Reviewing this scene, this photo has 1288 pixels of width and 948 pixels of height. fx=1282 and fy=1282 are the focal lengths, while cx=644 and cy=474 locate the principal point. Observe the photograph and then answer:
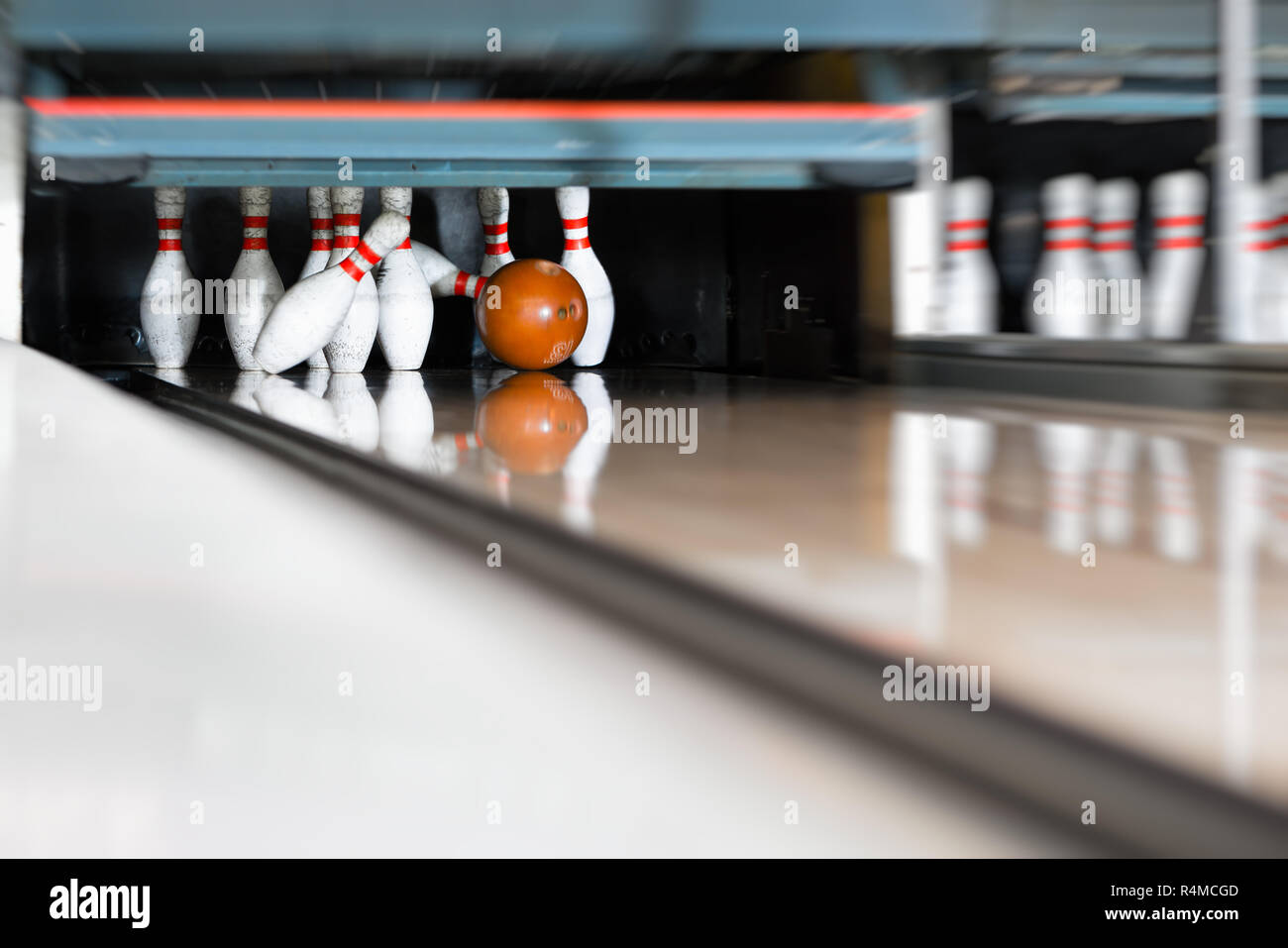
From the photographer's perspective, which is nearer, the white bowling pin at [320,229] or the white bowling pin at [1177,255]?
the white bowling pin at [1177,255]

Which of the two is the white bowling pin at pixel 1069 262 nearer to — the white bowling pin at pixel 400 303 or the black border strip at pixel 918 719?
the white bowling pin at pixel 400 303

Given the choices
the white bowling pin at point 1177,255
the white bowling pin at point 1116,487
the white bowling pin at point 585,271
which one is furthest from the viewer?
the white bowling pin at point 585,271

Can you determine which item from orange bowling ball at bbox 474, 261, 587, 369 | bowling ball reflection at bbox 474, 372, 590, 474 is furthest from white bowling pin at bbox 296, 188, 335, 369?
bowling ball reflection at bbox 474, 372, 590, 474

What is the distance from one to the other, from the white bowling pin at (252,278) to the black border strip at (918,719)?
8.36 ft

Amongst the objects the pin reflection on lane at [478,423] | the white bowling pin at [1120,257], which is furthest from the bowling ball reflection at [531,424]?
the white bowling pin at [1120,257]

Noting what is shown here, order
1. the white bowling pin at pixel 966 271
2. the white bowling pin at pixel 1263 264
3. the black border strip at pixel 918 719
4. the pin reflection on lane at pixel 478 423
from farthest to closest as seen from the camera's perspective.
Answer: the white bowling pin at pixel 966 271 → the white bowling pin at pixel 1263 264 → the pin reflection on lane at pixel 478 423 → the black border strip at pixel 918 719

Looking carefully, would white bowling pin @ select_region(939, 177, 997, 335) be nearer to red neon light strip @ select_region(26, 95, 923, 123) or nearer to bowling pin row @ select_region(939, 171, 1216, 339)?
bowling pin row @ select_region(939, 171, 1216, 339)

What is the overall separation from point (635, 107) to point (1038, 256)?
0.81 metres

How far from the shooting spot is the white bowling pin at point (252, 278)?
3000mm

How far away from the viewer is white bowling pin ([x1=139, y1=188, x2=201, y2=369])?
3029 mm

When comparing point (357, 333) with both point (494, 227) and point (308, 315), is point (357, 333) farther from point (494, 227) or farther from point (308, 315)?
point (494, 227)

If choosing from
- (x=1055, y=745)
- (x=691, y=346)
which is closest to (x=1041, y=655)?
(x=1055, y=745)

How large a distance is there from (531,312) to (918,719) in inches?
92.6
